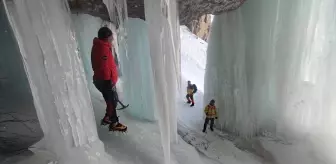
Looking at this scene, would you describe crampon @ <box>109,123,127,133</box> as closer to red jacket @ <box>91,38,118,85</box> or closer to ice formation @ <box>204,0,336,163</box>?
red jacket @ <box>91,38,118,85</box>

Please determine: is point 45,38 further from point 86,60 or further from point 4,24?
point 86,60

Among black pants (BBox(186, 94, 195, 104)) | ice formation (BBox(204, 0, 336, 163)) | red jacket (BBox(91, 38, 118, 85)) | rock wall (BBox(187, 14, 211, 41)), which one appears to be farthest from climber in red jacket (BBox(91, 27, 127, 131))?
rock wall (BBox(187, 14, 211, 41))

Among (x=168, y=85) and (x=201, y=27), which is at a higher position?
(x=201, y=27)

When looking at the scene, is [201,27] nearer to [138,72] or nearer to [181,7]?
[181,7]

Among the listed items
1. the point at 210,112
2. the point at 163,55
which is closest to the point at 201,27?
the point at 210,112

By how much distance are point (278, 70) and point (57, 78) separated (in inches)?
150

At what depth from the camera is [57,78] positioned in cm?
312

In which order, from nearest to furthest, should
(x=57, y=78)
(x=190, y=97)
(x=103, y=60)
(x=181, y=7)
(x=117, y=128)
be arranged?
(x=57, y=78)
(x=103, y=60)
(x=117, y=128)
(x=181, y=7)
(x=190, y=97)

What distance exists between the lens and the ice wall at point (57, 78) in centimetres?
293

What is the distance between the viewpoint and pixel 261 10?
5.27 metres

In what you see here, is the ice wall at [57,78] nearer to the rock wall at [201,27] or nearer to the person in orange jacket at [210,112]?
the person in orange jacket at [210,112]

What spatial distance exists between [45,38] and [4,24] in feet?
2.88

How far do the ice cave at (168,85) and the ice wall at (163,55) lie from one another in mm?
12

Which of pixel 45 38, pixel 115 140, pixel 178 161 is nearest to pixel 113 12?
pixel 45 38
